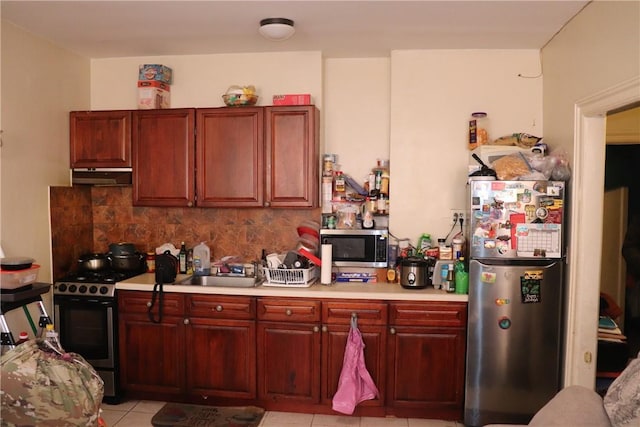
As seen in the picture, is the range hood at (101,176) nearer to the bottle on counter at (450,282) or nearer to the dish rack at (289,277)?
the dish rack at (289,277)

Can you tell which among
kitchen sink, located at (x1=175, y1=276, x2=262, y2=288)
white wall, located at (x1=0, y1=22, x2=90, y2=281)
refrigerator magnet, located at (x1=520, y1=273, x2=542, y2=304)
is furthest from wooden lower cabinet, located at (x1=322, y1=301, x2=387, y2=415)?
white wall, located at (x1=0, y1=22, x2=90, y2=281)

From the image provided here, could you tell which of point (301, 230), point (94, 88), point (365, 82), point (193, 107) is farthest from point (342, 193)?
point (94, 88)

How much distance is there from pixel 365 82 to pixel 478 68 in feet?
2.81

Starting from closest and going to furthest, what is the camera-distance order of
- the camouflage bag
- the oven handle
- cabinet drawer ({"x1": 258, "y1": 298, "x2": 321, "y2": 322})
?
the camouflage bag → cabinet drawer ({"x1": 258, "y1": 298, "x2": 321, "y2": 322}) → the oven handle

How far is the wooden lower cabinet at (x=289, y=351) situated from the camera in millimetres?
3014

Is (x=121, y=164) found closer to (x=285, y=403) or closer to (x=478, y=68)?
(x=285, y=403)

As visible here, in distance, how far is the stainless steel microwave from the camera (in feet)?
11.2

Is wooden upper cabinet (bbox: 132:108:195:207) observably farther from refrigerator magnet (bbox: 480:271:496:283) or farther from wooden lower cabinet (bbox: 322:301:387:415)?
refrigerator magnet (bbox: 480:271:496:283)

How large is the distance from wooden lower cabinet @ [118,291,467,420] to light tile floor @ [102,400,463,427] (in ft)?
0.16

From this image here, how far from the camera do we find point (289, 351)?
122 inches

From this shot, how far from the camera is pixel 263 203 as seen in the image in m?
3.39

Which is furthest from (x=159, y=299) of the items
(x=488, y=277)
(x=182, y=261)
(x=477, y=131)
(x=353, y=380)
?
(x=477, y=131)

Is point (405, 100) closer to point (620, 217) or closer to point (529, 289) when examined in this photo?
point (529, 289)

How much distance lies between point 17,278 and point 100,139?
1361mm
